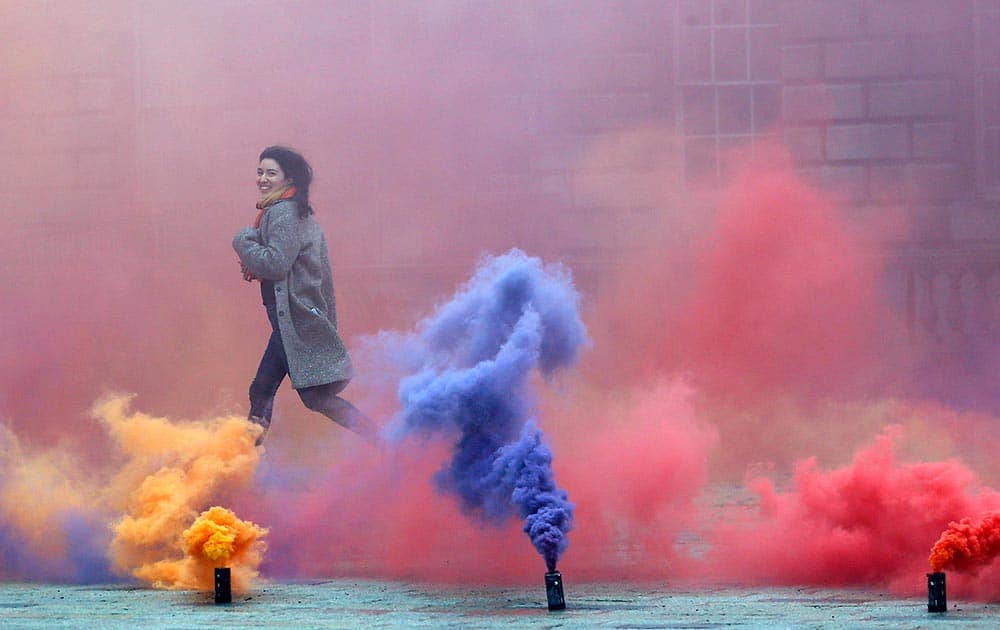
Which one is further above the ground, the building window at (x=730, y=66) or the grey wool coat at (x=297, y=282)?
the building window at (x=730, y=66)

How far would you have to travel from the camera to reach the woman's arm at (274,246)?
25.0 feet

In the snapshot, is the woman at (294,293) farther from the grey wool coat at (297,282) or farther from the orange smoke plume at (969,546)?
the orange smoke plume at (969,546)

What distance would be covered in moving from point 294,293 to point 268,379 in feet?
1.29

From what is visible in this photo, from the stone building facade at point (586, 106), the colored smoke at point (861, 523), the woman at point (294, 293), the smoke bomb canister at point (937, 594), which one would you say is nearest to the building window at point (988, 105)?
the stone building facade at point (586, 106)

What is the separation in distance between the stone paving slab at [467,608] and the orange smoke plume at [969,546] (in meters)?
0.15

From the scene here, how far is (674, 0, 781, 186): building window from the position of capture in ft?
48.4

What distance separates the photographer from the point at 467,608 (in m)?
6.36

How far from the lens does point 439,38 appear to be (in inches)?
524

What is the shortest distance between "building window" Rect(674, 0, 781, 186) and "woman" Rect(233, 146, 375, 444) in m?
7.29

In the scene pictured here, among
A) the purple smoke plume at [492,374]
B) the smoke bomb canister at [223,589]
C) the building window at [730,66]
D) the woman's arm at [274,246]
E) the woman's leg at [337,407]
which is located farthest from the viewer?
the building window at [730,66]

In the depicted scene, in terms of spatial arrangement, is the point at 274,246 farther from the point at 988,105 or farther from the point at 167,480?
the point at 988,105

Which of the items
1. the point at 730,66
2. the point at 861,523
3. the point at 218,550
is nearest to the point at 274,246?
the point at 218,550

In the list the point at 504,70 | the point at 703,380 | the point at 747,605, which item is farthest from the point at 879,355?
the point at 747,605

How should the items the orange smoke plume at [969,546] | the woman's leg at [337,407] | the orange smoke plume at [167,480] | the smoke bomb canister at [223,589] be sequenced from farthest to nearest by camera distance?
the woman's leg at [337,407] < the orange smoke plume at [167,480] < the smoke bomb canister at [223,589] < the orange smoke plume at [969,546]
